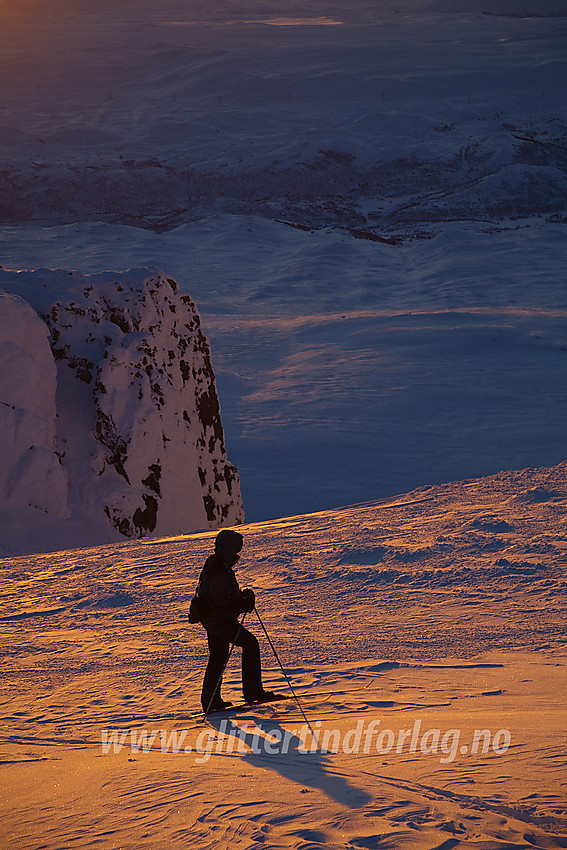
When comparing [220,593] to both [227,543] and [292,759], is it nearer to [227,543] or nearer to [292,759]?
[227,543]

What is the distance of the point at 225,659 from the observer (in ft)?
17.2

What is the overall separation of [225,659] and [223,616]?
30 cm

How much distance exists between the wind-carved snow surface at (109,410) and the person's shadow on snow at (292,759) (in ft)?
12.5

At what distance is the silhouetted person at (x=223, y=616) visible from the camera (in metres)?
5.09

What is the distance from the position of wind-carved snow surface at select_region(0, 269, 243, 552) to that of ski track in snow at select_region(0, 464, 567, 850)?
461 millimetres

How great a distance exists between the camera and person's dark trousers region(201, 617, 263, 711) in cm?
518

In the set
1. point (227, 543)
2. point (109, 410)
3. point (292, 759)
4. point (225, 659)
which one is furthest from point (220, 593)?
point (109, 410)

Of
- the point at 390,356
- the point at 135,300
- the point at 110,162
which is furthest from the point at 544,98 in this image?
the point at 135,300

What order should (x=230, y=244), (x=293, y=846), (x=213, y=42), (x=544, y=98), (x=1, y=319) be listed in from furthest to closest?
1. (x=213, y=42)
2. (x=544, y=98)
3. (x=230, y=244)
4. (x=1, y=319)
5. (x=293, y=846)

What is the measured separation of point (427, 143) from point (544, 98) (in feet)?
50.7

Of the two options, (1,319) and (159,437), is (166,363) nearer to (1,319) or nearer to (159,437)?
(159,437)

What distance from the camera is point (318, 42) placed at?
7338cm

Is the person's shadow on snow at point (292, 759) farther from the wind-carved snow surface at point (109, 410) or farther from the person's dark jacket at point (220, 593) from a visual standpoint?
the wind-carved snow surface at point (109, 410)

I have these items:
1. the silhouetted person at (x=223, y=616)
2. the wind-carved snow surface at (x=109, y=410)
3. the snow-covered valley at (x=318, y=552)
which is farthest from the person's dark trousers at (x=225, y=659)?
the wind-carved snow surface at (x=109, y=410)
